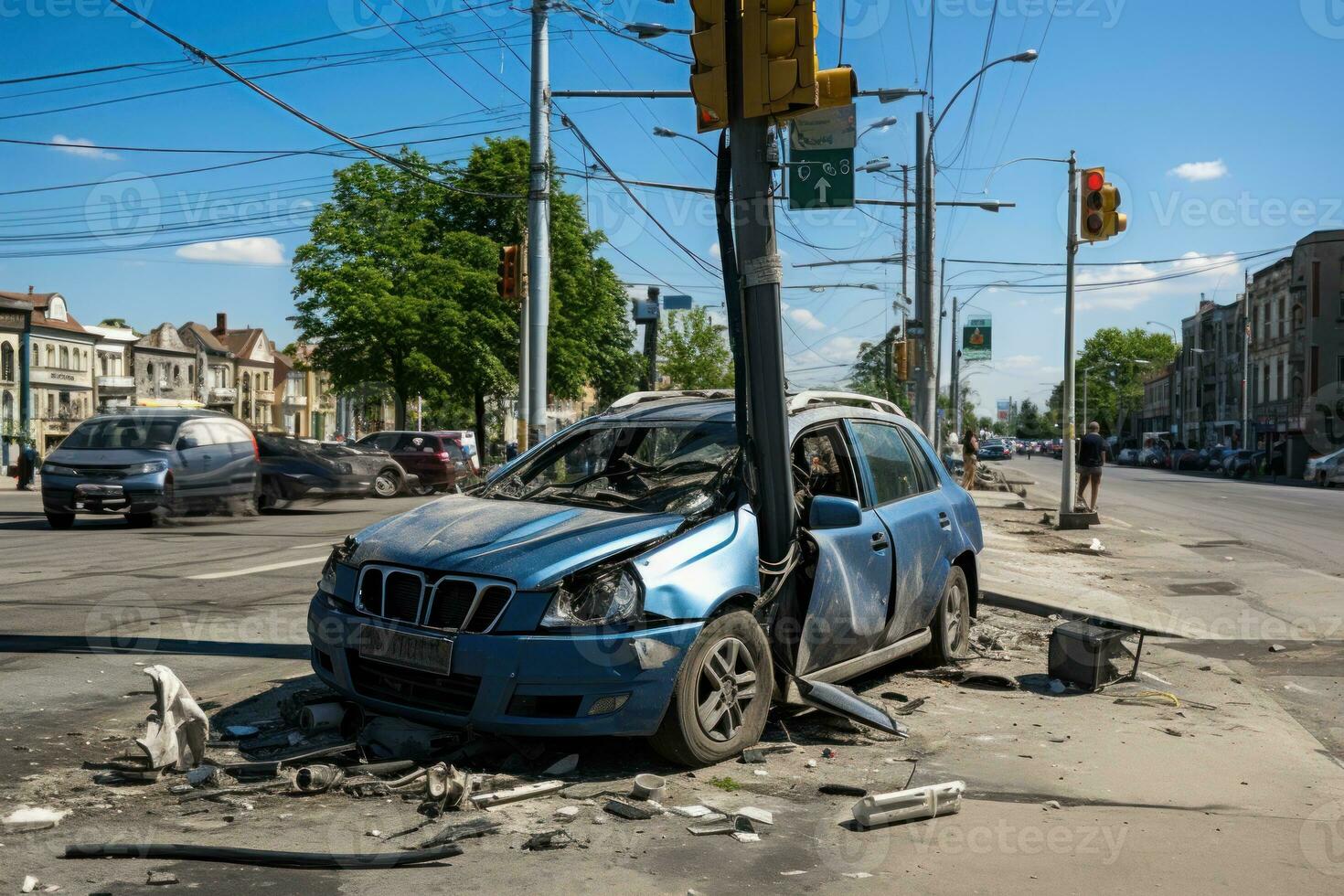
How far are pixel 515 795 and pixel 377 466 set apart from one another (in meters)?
22.7

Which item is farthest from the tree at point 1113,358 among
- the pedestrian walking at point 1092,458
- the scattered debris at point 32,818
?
the scattered debris at point 32,818

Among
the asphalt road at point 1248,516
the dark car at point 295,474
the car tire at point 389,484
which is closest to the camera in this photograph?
the asphalt road at point 1248,516

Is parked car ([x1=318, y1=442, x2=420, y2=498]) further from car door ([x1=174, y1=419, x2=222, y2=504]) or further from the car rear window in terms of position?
the car rear window

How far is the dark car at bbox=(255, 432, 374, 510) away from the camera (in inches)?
861

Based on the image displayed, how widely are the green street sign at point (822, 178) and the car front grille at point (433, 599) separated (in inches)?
588

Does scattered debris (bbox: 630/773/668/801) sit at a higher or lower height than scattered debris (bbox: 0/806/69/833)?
lower

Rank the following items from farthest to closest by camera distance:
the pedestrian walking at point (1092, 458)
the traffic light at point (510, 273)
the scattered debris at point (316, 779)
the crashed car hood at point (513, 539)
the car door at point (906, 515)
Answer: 1. the pedestrian walking at point (1092, 458)
2. the traffic light at point (510, 273)
3. the car door at point (906, 515)
4. the crashed car hood at point (513, 539)
5. the scattered debris at point (316, 779)

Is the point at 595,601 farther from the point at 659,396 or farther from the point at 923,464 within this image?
the point at 923,464

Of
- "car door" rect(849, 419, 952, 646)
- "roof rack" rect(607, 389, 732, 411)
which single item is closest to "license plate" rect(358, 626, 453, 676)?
"roof rack" rect(607, 389, 732, 411)

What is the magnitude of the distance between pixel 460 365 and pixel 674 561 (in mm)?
39775

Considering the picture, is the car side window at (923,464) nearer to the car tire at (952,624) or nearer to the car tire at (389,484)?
the car tire at (952,624)

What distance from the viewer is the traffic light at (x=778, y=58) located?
21.1 feet

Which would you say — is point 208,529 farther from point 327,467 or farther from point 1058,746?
point 1058,746

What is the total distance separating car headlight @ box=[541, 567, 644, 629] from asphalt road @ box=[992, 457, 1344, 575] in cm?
1173
